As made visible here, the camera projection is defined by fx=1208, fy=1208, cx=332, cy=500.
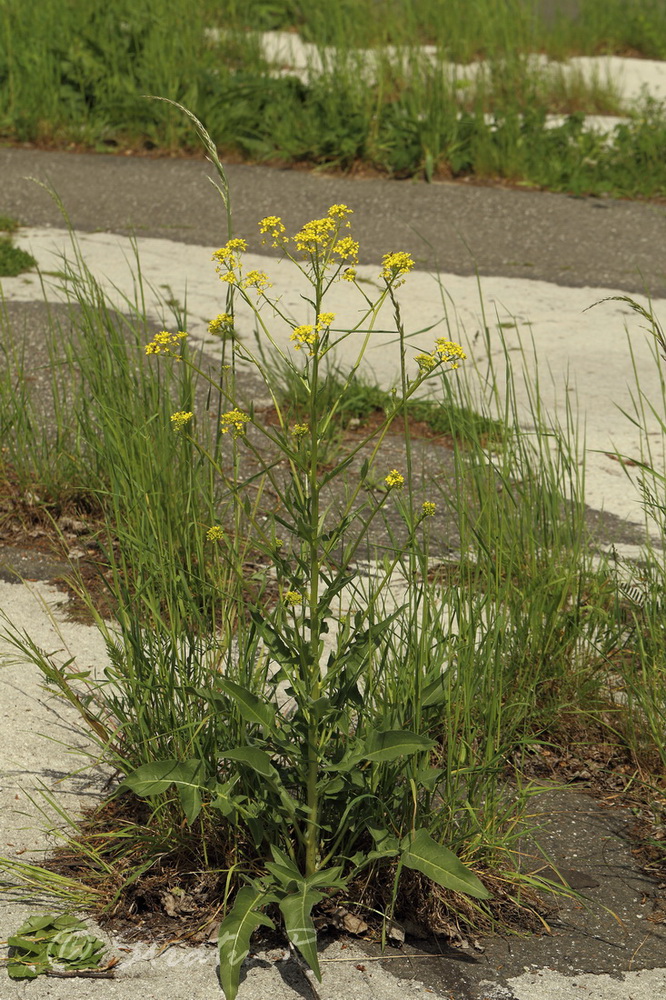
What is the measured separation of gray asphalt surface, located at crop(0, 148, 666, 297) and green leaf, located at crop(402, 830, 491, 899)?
14.3 ft

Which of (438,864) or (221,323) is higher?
(221,323)

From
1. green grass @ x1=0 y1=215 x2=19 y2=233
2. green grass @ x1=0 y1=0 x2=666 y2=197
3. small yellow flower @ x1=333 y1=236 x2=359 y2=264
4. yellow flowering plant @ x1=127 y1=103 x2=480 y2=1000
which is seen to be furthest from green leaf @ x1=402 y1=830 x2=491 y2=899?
green grass @ x1=0 y1=0 x2=666 y2=197

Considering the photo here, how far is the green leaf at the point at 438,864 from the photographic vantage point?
6.71 ft

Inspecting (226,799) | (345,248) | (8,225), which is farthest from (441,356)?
(8,225)

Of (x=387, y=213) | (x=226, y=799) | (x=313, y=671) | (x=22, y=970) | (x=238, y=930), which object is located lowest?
(x=22, y=970)

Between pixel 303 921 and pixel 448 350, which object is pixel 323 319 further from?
pixel 303 921

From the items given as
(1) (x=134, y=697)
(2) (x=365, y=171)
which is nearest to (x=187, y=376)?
(1) (x=134, y=697)

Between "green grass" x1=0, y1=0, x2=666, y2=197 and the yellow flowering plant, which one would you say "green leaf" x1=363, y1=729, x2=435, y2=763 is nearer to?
the yellow flowering plant

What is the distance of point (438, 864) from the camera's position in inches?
82.3

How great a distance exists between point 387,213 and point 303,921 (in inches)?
222

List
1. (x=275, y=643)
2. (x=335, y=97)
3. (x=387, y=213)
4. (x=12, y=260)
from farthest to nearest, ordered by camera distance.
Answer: (x=335, y=97)
(x=387, y=213)
(x=12, y=260)
(x=275, y=643)

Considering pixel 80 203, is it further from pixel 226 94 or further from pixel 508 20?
pixel 508 20

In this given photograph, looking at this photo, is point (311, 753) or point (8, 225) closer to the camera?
point (311, 753)

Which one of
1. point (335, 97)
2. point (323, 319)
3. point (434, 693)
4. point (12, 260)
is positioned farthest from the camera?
point (335, 97)
